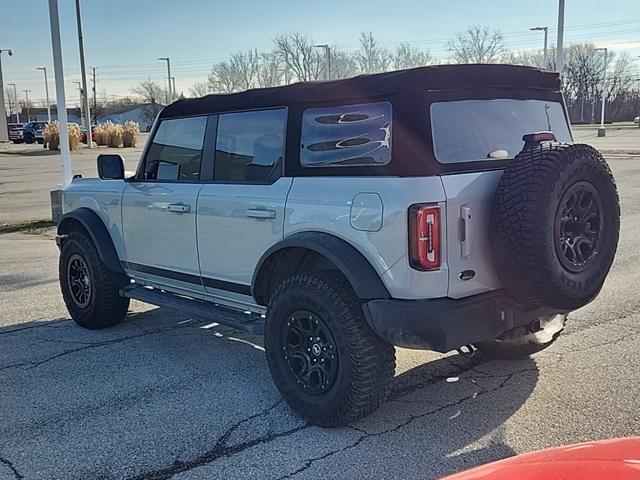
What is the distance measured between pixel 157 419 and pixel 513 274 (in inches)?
88.0

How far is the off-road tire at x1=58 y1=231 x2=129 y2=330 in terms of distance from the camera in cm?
578

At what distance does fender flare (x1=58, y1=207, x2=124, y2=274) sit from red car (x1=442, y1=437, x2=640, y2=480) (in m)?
4.35

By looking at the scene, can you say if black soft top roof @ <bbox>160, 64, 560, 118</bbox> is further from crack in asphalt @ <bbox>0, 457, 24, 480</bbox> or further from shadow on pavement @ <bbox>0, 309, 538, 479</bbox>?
crack in asphalt @ <bbox>0, 457, 24, 480</bbox>

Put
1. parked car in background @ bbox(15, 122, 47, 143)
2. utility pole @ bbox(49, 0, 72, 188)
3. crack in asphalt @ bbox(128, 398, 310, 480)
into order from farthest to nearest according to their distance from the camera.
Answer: parked car in background @ bbox(15, 122, 47, 143)
utility pole @ bbox(49, 0, 72, 188)
crack in asphalt @ bbox(128, 398, 310, 480)

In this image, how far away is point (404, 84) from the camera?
11.9 feet

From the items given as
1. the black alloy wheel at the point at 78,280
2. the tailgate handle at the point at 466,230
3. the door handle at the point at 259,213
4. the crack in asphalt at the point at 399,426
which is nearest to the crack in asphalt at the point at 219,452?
the crack in asphalt at the point at 399,426

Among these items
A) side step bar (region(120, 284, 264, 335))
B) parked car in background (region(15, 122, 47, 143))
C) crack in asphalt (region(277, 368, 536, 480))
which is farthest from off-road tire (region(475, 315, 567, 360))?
parked car in background (region(15, 122, 47, 143))

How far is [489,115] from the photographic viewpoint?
396cm

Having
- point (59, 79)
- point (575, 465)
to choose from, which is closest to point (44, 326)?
point (575, 465)

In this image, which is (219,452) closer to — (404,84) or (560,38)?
(404,84)

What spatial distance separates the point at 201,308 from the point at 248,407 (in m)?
1.01

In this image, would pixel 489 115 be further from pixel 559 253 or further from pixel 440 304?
pixel 440 304

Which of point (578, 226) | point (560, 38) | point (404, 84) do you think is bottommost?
point (578, 226)

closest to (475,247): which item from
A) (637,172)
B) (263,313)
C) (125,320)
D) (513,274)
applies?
(513,274)
